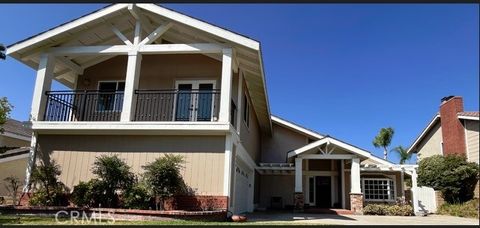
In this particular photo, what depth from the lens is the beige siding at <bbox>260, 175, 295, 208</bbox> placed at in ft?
69.9

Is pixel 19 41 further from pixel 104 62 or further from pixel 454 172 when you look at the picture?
pixel 454 172

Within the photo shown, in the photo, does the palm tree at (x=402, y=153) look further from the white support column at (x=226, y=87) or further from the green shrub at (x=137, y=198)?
the green shrub at (x=137, y=198)

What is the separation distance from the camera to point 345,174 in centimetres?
2033

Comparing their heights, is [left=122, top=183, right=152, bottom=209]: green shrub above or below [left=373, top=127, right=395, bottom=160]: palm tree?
below

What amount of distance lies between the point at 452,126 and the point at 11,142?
1069 inches

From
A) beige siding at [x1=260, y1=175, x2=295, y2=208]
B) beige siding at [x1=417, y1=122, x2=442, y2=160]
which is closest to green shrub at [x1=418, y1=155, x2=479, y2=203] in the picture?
beige siding at [x1=417, y1=122, x2=442, y2=160]

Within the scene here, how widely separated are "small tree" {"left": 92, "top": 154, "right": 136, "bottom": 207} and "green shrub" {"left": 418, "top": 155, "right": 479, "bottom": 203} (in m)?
18.5

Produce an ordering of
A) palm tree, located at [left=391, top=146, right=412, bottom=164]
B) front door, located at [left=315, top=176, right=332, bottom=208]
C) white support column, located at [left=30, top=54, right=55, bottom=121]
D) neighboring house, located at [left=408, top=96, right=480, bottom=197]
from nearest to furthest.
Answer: white support column, located at [left=30, top=54, right=55, bottom=121] → neighboring house, located at [left=408, top=96, right=480, bottom=197] → front door, located at [left=315, top=176, right=332, bottom=208] → palm tree, located at [left=391, top=146, right=412, bottom=164]

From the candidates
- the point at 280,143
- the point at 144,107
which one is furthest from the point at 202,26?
the point at 280,143

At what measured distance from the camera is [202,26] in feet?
38.1

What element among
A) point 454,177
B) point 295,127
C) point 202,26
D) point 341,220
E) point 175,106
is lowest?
point 341,220

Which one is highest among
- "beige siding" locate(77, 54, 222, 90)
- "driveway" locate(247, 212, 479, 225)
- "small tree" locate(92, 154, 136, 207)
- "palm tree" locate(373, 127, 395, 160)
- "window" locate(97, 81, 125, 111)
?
"palm tree" locate(373, 127, 395, 160)

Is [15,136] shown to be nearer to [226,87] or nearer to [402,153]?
[226,87]

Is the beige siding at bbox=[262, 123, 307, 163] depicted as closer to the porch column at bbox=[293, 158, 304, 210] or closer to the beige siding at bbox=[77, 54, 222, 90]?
the porch column at bbox=[293, 158, 304, 210]
